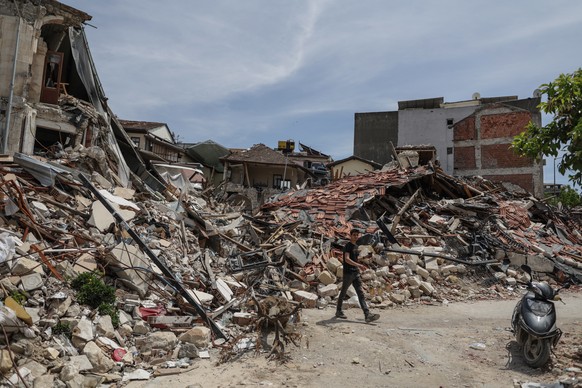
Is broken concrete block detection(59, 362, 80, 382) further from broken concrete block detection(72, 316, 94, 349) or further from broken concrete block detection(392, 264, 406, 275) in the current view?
broken concrete block detection(392, 264, 406, 275)

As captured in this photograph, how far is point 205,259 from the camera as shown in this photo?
1028 cm

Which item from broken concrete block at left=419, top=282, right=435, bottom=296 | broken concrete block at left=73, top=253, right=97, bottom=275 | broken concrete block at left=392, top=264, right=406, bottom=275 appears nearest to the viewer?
broken concrete block at left=73, top=253, right=97, bottom=275

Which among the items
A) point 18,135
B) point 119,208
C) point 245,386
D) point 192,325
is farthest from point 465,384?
point 18,135

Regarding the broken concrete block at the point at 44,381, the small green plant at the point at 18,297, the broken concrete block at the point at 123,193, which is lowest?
the broken concrete block at the point at 44,381

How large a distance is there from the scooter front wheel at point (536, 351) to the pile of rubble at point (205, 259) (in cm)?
314

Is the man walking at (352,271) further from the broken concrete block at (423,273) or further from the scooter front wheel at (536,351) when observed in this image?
the broken concrete block at (423,273)

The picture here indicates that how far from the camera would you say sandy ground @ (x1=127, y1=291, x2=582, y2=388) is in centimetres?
541

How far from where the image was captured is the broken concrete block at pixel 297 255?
1120 centimetres

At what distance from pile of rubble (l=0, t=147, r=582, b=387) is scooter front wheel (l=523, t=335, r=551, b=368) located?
3.14 m

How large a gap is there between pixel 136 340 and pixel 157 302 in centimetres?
126

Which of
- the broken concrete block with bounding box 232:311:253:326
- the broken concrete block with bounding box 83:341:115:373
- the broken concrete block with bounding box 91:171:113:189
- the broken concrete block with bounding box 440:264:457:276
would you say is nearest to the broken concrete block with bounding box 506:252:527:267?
the broken concrete block with bounding box 440:264:457:276

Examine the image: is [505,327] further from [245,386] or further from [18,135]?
[18,135]

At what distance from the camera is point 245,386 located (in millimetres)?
5238

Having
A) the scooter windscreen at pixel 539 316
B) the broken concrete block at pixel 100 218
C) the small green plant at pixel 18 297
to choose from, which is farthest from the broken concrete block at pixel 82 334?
the scooter windscreen at pixel 539 316
